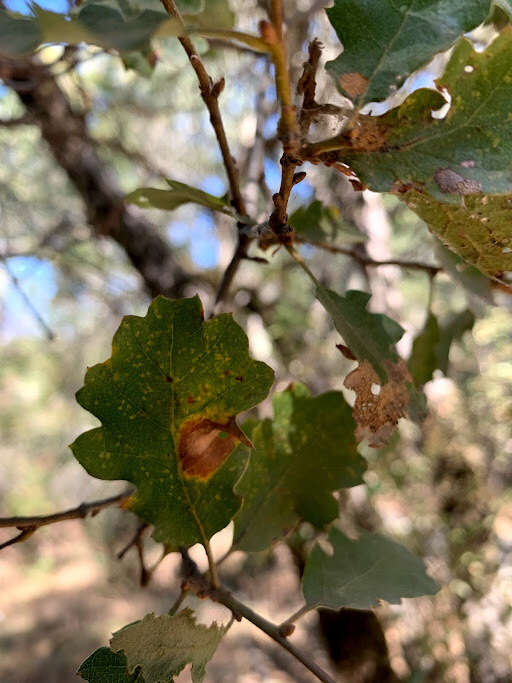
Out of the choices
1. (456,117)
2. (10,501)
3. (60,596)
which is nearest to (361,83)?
(456,117)

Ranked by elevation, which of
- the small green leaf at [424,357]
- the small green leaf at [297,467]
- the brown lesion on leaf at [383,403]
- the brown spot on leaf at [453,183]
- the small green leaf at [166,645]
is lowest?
the small green leaf at [166,645]

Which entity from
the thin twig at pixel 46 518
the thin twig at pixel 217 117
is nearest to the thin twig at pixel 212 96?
the thin twig at pixel 217 117

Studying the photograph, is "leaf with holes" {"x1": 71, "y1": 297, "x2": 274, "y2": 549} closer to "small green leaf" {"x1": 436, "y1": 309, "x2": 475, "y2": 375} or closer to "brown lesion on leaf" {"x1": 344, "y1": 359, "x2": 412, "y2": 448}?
"brown lesion on leaf" {"x1": 344, "y1": 359, "x2": 412, "y2": 448}

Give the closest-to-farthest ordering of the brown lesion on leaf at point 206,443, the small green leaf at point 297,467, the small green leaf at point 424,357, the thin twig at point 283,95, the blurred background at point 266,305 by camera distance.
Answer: the thin twig at point 283,95 → the brown lesion on leaf at point 206,443 → the small green leaf at point 297,467 → the small green leaf at point 424,357 → the blurred background at point 266,305

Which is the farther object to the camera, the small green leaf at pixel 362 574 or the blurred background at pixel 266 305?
the blurred background at pixel 266 305

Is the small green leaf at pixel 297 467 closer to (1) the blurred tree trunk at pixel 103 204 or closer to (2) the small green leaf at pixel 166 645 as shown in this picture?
(2) the small green leaf at pixel 166 645

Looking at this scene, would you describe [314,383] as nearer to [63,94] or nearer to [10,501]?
[63,94]
